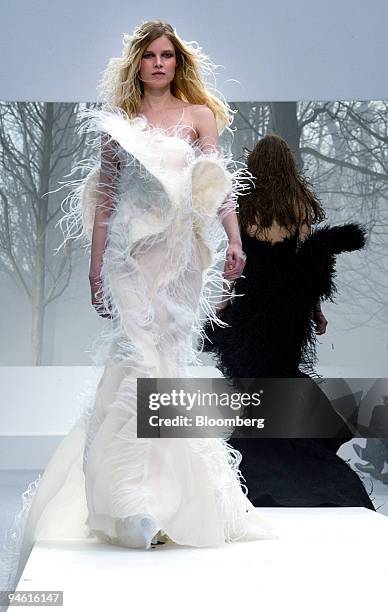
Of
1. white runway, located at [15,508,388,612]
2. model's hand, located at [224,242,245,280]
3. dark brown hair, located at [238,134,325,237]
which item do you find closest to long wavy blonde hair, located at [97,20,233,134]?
model's hand, located at [224,242,245,280]

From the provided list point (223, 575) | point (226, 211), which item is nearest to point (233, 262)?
point (226, 211)

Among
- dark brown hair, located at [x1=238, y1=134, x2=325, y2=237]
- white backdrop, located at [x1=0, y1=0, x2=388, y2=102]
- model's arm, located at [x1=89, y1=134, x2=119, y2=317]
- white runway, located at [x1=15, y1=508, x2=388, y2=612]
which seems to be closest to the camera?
white runway, located at [x1=15, y1=508, x2=388, y2=612]

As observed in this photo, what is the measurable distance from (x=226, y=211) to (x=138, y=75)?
0.31 metres

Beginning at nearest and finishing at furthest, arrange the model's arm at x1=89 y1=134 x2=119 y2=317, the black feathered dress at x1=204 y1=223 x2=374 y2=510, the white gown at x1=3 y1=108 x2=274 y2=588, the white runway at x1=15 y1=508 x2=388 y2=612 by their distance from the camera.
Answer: the white runway at x1=15 y1=508 x2=388 y2=612 < the white gown at x1=3 y1=108 x2=274 y2=588 < the model's arm at x1=89 y1=134 x2=119 y2=317 < the black feathered dress at x1=204 y1=223 x2=374 y2=510

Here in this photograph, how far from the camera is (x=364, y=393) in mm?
4492

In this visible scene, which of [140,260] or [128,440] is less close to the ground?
[140,260]

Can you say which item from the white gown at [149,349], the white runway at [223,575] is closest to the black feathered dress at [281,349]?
the white runway at [223,575]

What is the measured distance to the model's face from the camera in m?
2.28

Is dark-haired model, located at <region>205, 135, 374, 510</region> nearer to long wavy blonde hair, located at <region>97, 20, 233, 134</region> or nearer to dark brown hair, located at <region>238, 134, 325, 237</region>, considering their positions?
dark brown hair, located at <region>238, 134, 325, 237</region>

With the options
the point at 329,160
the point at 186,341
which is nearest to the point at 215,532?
the point at 186,341

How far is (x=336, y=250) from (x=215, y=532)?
1.71m

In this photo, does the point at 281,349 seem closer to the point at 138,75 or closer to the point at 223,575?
the point at 138,75

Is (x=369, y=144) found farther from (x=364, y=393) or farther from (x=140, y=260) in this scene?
(x=140, y=260)

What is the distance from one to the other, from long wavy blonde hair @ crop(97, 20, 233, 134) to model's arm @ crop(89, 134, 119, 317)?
0.09m
